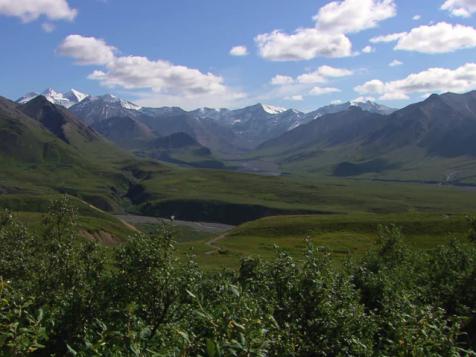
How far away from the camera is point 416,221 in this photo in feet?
551

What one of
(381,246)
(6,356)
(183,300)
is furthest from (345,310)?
(381,246)

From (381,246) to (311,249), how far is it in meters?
49.9

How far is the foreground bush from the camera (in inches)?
474

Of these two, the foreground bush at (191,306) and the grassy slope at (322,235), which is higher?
the foreground bush at (191,306)

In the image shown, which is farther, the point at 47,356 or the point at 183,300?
the point at 47,356

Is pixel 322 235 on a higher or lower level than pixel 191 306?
lower

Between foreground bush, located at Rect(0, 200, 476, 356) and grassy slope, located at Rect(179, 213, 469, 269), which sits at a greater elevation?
foreground bush, located at Rect(0, 200, 476, 356)

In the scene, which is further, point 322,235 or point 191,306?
point 322,235

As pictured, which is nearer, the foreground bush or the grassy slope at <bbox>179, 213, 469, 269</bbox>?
the foreground bush

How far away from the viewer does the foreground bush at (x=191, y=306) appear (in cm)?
1203

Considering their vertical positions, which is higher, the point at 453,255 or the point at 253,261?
the point at 253,261

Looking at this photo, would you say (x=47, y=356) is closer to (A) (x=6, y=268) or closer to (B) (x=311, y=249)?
(A) (x=6, y=268)

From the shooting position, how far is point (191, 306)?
80.0 feet

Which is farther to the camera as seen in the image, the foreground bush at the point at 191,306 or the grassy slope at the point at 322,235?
the grassy slope at the point at 322,235
